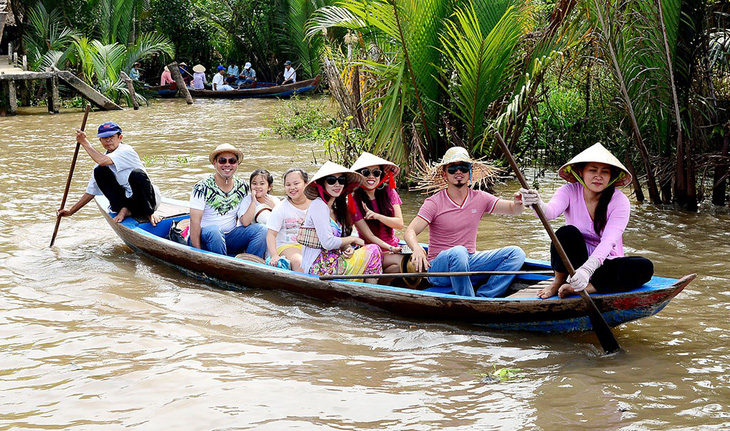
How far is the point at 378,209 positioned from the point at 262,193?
1.30 meters

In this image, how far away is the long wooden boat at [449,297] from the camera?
4.33m

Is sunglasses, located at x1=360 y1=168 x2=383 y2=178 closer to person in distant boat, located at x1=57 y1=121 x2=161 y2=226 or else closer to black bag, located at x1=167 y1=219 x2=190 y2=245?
black bag, located at x1=167 y1=219 x2=190 y2=245

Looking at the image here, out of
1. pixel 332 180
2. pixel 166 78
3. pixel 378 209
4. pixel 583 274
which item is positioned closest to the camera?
pixel 583 274

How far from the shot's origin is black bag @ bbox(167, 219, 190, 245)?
676 cm

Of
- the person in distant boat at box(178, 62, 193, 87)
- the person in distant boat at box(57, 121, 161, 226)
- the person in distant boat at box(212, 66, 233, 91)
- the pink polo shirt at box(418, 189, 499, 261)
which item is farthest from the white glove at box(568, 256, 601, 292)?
the person in distant boat at box(178, 62, 193, 87)

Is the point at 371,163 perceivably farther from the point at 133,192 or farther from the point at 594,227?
the point at 133,192

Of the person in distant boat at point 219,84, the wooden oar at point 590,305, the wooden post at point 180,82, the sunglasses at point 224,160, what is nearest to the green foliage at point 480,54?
the sunglasses at point 224,160

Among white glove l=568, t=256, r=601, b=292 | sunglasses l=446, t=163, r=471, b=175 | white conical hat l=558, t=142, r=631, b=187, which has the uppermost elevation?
white conical hat l=558, t=142, r=631, b=187

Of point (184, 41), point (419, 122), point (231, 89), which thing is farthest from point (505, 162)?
point (184, 41)

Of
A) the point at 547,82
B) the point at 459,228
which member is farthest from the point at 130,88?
the point at 459,228

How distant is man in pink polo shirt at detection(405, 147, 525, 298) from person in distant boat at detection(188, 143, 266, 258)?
5.81ft

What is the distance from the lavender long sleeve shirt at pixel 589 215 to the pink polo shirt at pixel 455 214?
538 millimetres

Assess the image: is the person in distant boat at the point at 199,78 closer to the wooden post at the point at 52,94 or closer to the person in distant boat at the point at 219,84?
the person in distant boat at the point at 219,84

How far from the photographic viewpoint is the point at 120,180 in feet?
22.8
